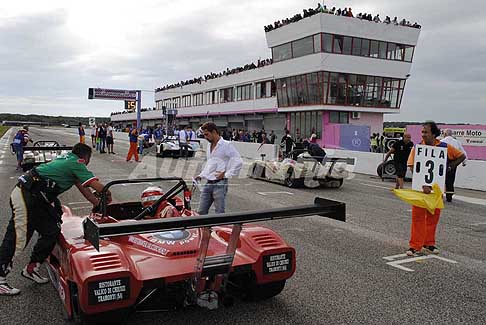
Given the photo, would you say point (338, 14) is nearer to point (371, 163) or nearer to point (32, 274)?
point (371, 163)

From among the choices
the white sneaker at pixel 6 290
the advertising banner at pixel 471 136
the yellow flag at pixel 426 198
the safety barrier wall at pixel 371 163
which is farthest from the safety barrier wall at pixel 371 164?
the white sneaker at pixel 6 290

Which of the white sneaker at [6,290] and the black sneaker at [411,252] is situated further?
the black sneaker at [411,252]

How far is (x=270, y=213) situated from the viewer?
10.6ft

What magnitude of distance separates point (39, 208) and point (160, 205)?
1246mm

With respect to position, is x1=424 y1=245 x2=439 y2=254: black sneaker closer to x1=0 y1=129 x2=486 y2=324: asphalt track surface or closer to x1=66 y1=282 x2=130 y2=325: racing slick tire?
x1=0 y1=129 x2=486 y2=324: asphalt track surface

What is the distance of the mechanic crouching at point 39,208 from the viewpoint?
4.34 metres

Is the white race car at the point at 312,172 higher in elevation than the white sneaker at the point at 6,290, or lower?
higher

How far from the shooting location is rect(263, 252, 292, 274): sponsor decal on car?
3885 mm

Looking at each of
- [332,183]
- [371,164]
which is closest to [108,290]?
[332,183]

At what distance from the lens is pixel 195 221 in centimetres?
301

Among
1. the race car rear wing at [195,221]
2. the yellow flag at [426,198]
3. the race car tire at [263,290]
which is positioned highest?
the race car rear wing at [195,221]

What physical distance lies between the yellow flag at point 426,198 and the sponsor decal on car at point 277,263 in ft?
8.65

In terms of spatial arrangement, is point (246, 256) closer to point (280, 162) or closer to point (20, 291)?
point (20, 291)

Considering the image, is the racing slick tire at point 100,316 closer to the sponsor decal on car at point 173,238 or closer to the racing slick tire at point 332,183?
the sponsor decal on car at point 173,238
